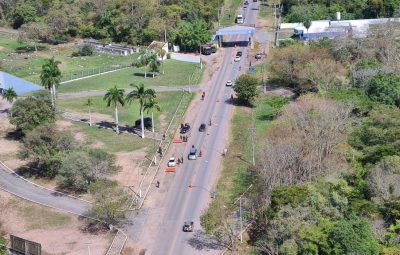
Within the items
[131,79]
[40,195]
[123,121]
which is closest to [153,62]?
[131,79]

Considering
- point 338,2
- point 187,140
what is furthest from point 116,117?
point 338,2

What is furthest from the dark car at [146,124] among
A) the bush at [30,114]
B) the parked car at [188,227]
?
the parked car at [188,227]

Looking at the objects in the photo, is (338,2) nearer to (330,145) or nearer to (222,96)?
(222,96)

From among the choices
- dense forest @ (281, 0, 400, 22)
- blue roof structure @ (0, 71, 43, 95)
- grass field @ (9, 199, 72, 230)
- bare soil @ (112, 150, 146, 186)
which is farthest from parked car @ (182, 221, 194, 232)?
dense forest @ (281, 0, 400, 22)

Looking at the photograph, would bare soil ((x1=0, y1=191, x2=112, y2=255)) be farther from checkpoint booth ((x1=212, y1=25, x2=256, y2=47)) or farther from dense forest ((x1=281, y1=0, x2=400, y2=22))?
dense forest ((x1=281, y1=0, x2=400, y2=22))

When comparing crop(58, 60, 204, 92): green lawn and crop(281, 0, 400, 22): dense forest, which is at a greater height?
crop(281, 0, 400, 22): dense forest

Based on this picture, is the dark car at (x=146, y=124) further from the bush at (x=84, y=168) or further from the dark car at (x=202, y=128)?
the bush at (x=84, y=168)
